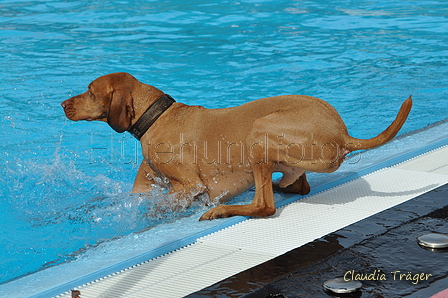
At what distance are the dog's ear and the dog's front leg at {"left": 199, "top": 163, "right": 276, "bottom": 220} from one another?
95 centimetres

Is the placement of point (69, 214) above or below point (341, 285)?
below

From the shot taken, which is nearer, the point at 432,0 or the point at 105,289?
the point at 105,289

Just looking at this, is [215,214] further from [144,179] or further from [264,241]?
[144,179]

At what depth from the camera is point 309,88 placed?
838 cm

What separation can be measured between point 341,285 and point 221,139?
1822 mm

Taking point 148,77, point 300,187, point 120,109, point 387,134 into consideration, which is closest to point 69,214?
point 120,109

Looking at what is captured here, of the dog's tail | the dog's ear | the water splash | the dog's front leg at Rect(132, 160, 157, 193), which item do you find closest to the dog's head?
the dog's ear

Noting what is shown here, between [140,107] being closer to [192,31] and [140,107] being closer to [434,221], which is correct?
[434,221]

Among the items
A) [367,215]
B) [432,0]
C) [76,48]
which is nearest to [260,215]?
[367,215]

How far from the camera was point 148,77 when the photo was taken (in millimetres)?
9047

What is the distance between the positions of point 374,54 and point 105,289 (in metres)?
8.23

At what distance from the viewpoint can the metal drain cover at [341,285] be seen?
8.02 ft

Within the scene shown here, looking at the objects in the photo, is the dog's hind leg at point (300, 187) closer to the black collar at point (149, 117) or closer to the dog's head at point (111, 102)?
the black collar at point (149, 117)

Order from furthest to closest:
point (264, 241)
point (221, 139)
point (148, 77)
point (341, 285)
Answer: point (148, 77) → point (221, 139) → point (264, 241) → point (341, 285)
